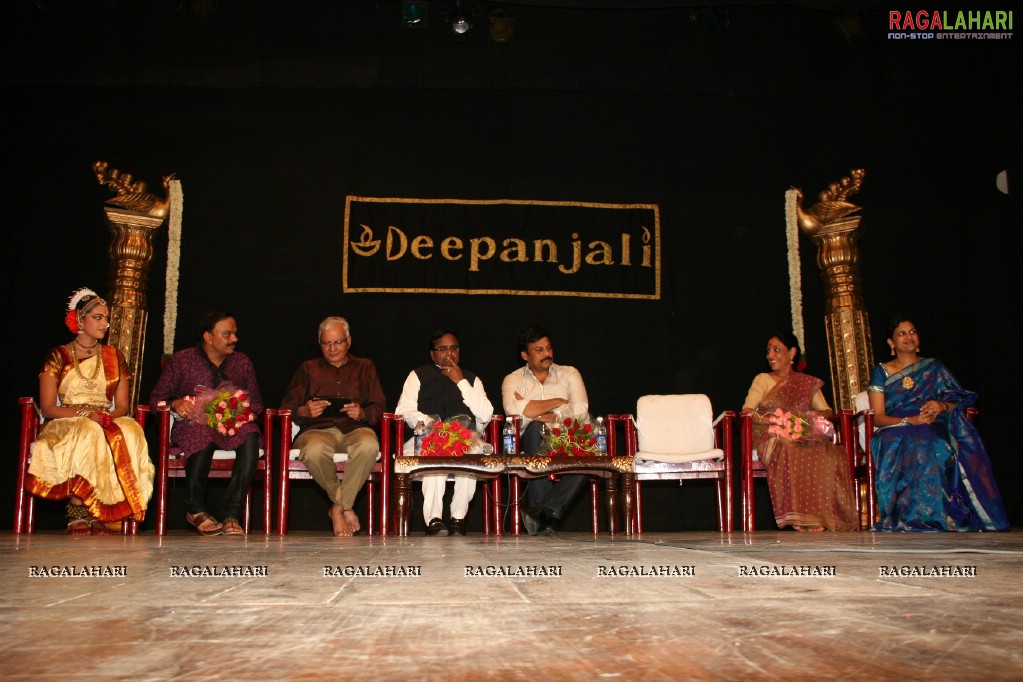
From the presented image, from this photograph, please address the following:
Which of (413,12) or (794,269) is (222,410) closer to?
(413,12)

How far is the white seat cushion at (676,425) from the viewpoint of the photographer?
495 cm

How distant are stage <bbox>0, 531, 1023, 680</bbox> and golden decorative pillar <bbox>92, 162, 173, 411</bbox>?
3892mm

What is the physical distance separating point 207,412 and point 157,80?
2.20m

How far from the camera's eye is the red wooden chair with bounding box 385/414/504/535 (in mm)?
4672

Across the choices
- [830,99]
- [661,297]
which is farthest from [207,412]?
[830,99]

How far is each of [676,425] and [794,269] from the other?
154 cm

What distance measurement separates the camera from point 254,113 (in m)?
5.91

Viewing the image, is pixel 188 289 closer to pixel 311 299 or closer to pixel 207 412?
pixel 311 299

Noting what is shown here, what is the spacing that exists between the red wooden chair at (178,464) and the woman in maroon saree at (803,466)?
90.3 inches

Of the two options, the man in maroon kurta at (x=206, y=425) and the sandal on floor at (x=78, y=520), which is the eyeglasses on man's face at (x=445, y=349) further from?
the sandal on floor at (x=78, y=520)

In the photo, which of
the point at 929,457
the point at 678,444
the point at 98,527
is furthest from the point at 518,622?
the point at 929,457

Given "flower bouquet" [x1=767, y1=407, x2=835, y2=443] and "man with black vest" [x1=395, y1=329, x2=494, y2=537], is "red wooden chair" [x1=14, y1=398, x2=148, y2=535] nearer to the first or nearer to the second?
"man with black vest" [x1=395, y1=329, x2=494, y2=537]

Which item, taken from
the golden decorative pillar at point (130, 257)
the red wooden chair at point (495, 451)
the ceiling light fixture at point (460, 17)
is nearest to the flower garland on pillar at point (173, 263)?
the golden decorative pillar at point (130, 257)

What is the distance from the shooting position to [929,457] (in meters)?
4.78
